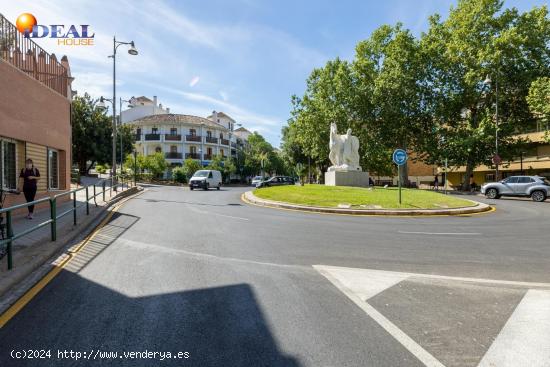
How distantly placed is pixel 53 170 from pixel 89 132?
85.1ft

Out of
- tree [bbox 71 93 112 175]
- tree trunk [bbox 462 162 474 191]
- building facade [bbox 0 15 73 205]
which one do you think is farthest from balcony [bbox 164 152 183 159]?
building facade [bbox 0 15 73 205]

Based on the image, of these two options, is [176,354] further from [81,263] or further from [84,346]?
[81,263]

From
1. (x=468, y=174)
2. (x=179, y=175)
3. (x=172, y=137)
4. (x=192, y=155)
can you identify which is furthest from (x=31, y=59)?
(x=192, y=155)

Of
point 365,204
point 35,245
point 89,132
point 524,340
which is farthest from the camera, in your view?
point 89,132

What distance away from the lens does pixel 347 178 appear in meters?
24.6

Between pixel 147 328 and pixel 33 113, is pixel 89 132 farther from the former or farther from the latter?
pixel 147 328

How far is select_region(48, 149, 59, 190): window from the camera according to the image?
49.4 feet

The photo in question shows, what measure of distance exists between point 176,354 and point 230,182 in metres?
63.4

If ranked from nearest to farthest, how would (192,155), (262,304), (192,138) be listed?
(262,304), (192,138), (192,155)

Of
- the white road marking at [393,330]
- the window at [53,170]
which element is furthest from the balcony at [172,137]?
the white road marking at [393,330]

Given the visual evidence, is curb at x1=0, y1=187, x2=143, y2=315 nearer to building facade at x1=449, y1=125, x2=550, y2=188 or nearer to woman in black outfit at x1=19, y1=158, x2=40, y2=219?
woman in black outfit at x1=19, y1=158, x2=40, y2=219

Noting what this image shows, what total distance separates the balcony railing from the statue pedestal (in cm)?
1670

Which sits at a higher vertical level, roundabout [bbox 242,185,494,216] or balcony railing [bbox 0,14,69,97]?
balcony railing [bbox 0,14,69,97]

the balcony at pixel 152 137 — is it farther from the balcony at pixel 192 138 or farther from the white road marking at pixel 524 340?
the white road marking at pixel 524 340
